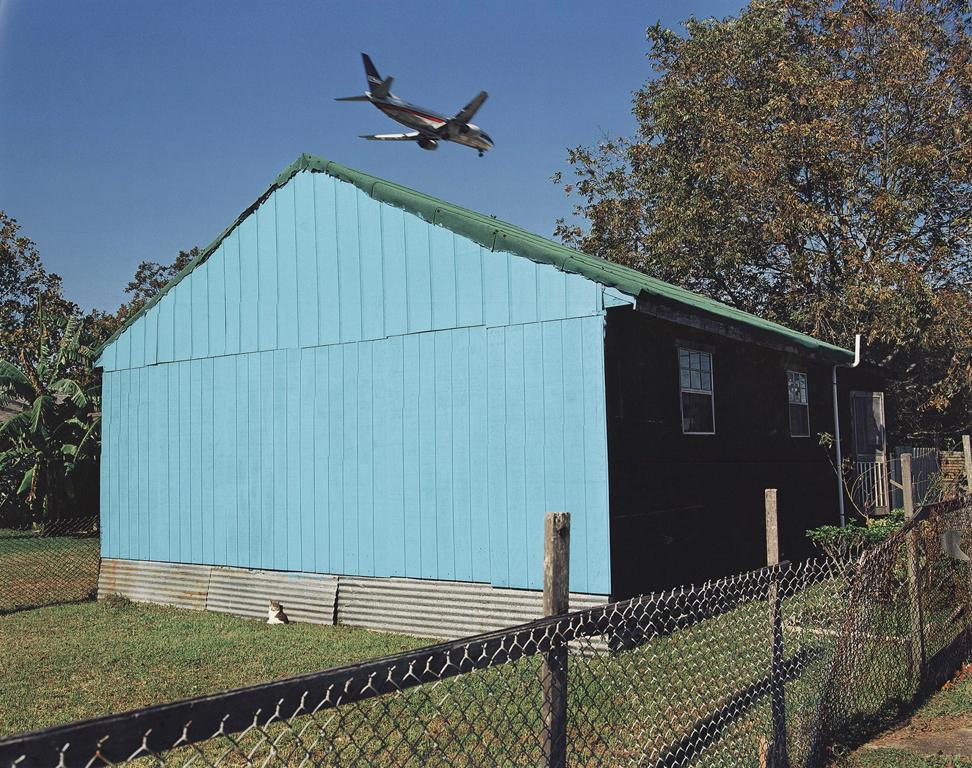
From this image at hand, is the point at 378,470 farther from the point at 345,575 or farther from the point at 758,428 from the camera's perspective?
the point at 758,428

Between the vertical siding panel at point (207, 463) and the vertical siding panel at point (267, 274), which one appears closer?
the vertical siding panel at point (267, 274)

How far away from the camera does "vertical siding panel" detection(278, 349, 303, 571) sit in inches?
465

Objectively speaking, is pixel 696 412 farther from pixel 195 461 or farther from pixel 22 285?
pixel 22 285

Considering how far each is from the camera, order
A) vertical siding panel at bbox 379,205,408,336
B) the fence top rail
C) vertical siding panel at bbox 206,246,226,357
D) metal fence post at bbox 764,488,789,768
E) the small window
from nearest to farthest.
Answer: the fence top rail, metal fence post at bbox 764,488,789,768, vertical siding panel at bbox 379,205,408,336, vertical siding panel at bbox 206,246,226,357, the small window

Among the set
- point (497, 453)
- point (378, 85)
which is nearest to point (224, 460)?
point (497, 453)

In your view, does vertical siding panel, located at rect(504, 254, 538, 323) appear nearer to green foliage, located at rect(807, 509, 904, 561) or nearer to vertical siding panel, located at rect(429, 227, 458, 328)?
vertical siding panel, located at rect(429, 227, 458, 328)

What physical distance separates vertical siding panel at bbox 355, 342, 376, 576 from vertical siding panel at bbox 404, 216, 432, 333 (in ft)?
2.62

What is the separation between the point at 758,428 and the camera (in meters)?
13.6

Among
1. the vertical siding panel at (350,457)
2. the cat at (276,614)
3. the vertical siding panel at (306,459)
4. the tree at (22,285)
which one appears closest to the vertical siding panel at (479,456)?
the vertical siding panel at (350,457)

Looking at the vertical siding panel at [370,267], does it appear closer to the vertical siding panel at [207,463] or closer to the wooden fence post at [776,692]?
the vertical siding panel at [207,463]

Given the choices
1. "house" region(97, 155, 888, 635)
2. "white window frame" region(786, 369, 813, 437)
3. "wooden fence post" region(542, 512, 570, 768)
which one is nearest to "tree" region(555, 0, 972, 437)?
"white window frame" region(786, 369, 813, 437)

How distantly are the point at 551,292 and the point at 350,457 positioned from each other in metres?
3.62

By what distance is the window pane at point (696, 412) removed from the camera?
1145 cm

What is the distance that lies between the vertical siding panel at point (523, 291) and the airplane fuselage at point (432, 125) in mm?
1990
